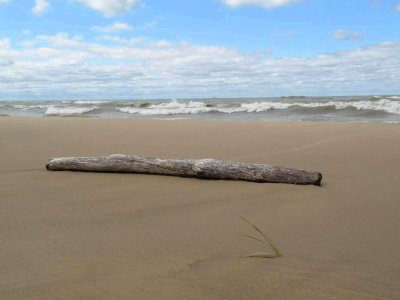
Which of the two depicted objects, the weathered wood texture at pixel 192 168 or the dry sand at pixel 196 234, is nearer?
the dry sand at pixel 196 234

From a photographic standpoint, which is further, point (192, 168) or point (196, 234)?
point (192, 168)

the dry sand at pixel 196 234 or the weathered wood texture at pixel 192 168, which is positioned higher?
the weathered wood texture at pixel 192 168

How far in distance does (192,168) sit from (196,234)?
1684mm

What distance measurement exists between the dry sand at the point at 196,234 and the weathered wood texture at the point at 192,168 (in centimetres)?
12

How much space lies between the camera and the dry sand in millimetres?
1994

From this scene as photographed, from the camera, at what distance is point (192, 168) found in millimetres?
4402

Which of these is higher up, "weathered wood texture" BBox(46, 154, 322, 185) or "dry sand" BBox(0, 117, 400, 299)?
"weathered wood texture" BBox(46, 154, 322, 185)

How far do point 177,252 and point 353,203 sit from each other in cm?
190

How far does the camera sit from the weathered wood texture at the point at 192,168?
414 cm

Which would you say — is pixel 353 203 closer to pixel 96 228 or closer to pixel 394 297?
pixel 394 297

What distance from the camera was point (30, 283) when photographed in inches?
79.4

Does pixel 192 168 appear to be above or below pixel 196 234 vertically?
above

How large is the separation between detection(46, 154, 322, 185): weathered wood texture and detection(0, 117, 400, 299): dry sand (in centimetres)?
12

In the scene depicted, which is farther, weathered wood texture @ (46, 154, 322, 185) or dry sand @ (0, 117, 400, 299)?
weathered wood texture @ (46, 154, 322, 185)
